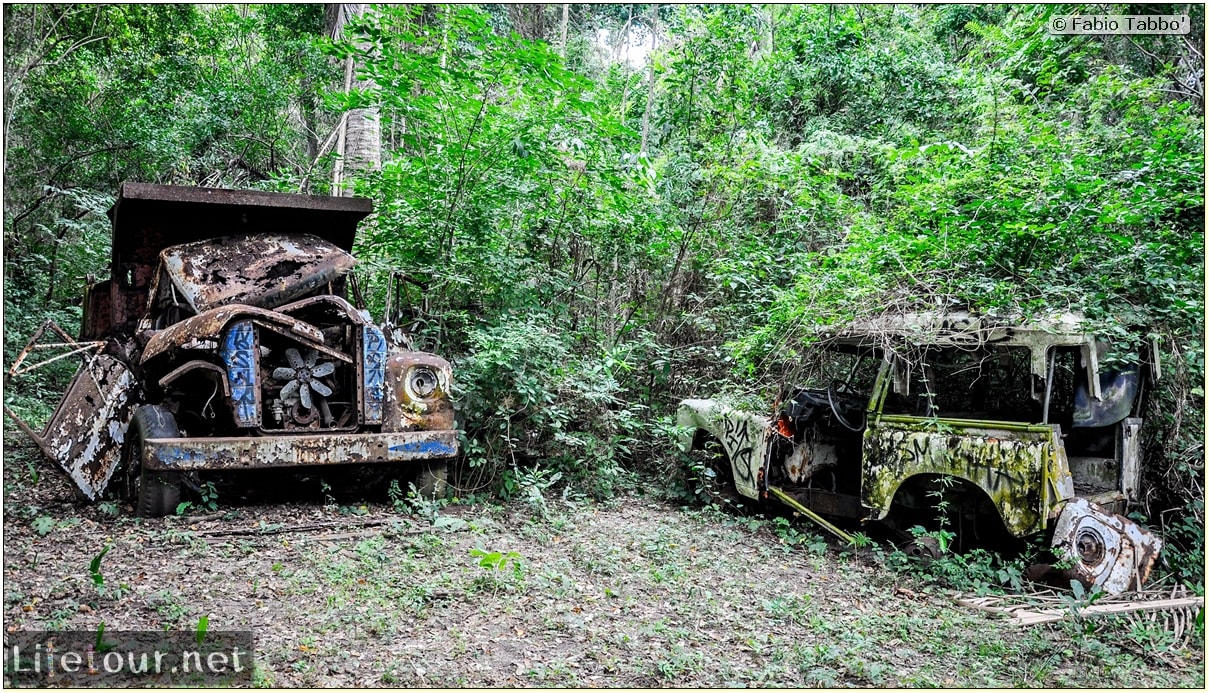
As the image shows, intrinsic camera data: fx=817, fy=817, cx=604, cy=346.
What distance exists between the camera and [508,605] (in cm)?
423

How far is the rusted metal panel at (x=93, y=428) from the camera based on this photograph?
5500mm

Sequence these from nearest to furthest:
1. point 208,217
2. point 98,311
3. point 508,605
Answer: point 508,605 → point 208,217 → point 98,311

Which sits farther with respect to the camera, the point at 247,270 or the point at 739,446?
the point at 739,446

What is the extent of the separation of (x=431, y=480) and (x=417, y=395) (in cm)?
65

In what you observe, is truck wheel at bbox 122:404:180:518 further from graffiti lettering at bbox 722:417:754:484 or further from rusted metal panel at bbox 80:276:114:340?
graffiti lettering at bbox 722:417:754:484

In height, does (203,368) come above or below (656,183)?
below

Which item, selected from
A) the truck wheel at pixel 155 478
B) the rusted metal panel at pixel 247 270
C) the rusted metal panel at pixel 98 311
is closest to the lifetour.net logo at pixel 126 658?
the truck wheel at pixel 155 478

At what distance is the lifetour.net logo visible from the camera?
3023 mm

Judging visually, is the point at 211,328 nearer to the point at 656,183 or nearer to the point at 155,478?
the point at 155,478

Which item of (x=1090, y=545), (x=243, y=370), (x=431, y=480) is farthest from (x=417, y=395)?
(x=1090, y=545)

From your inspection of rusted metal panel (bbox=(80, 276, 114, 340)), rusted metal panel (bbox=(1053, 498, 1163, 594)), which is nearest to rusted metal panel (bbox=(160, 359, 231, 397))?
rusted metal panel (bbox=(80, 276, 114, 340))

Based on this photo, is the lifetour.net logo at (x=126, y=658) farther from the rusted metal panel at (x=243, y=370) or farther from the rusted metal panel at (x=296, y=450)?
the rusted metal panel at (x=243, y=370)

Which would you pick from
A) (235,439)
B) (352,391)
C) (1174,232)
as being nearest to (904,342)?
(1174,232)

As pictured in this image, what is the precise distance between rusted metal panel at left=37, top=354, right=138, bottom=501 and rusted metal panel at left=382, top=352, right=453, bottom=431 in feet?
5.97
